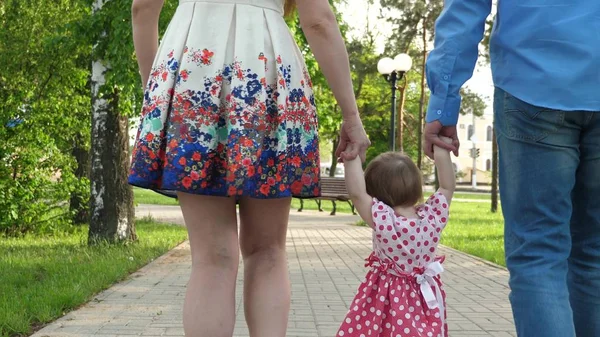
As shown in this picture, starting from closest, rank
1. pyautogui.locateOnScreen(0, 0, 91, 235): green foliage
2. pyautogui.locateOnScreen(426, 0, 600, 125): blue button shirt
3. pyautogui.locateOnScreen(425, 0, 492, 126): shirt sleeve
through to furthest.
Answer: pyautogui.locateOnScreen(426, 0, 600, 125): blue button shirt
pyautogui.locateOnScreen(425, 0, 492, 126): shirt sleeve
pyautogui.locateOnScreen(0, 0, 91, 235): green foliage

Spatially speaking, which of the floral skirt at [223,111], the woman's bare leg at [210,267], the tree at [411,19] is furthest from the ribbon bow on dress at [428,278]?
the tree at [411,19]

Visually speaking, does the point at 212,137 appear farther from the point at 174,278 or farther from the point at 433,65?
the point at 174,278

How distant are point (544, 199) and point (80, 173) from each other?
13379mm

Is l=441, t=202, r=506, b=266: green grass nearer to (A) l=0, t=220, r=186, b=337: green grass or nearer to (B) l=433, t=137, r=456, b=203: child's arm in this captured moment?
(A) l=0, t=220, r=186, b=337: green grass

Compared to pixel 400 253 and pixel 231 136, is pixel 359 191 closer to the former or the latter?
pixel 400 253

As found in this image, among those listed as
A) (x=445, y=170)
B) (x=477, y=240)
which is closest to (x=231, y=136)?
(x=445, y=170)

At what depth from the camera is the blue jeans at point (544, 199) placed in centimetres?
277

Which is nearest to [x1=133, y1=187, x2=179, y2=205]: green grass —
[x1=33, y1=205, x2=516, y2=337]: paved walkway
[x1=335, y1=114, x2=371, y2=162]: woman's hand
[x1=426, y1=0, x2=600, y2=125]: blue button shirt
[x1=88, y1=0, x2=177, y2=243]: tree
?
[x1=88, y1=0, x2=177, y2=243]: tree

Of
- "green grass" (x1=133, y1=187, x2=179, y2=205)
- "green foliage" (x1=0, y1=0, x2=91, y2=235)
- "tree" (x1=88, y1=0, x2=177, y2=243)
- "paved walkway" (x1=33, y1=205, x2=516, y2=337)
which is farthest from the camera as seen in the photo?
"green grass" (x1=133, y1=187, x2=179, y2=205)

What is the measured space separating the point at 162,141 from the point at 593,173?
4.81ft

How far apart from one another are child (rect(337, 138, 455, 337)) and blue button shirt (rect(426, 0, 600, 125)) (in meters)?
0.42

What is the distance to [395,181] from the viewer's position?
3340mm

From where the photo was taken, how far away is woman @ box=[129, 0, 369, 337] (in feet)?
9.38

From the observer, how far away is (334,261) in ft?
31.2
